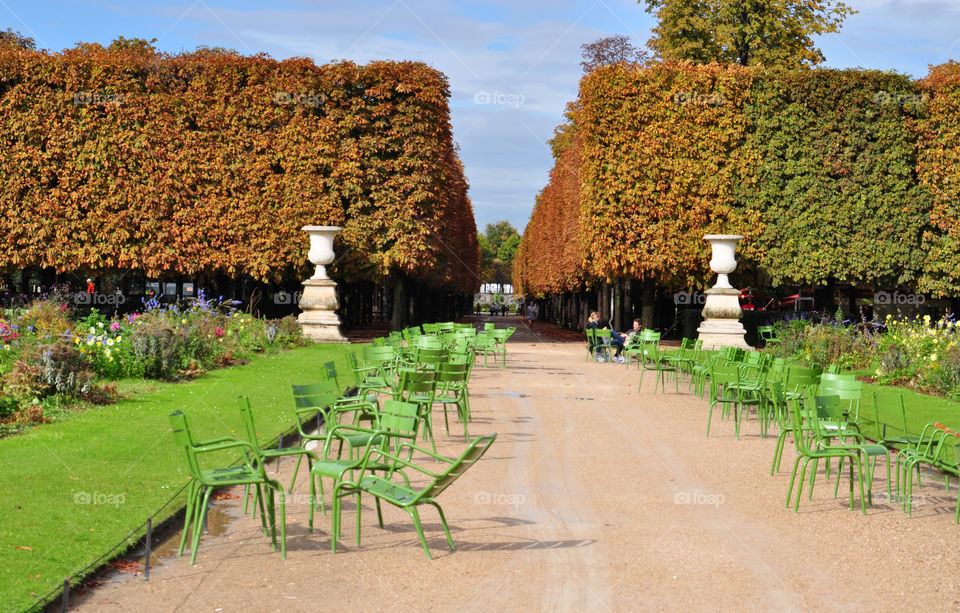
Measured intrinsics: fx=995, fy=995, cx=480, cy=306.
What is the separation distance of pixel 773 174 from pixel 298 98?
13.8 m

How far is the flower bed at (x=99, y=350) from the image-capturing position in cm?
1155

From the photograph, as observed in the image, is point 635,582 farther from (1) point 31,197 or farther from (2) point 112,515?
(1) point 31,197

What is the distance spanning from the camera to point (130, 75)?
2869 centimetres

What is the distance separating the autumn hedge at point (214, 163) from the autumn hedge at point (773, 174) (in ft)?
17.5

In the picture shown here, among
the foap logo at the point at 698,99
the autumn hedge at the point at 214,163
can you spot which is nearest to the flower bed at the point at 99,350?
the autumn hedge at the point at 214,163

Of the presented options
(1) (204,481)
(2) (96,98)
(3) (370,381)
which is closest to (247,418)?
(1) (204,481)

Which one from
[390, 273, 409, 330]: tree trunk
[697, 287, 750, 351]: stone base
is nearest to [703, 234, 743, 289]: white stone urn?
[697, 287, 750, 351]: stone base

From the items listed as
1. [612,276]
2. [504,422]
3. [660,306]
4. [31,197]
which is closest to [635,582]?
[504,422]

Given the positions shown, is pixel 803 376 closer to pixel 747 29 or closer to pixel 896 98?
pixel 896 98

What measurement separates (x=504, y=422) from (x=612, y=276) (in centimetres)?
1708

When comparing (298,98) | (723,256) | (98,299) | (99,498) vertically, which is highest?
(298,98)

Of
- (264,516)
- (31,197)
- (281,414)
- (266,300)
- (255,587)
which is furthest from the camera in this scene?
(266,300)

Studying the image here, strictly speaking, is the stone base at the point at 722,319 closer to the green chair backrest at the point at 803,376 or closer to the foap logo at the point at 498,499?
the green chair backrest at the point at 803,376

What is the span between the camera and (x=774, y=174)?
28.3m
